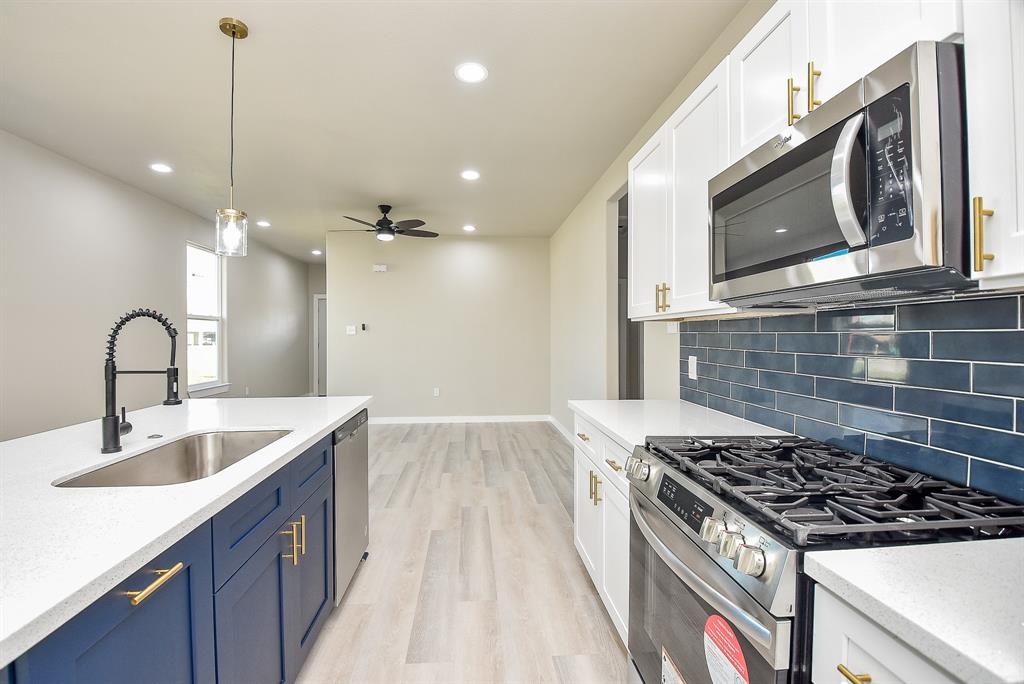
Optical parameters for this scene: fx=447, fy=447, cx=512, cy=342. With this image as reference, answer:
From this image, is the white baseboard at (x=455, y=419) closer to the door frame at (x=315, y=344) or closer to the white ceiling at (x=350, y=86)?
the white ceiling at (x=350, y=86)

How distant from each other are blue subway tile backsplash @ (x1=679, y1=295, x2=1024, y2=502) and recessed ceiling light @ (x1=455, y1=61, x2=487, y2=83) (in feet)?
6.46

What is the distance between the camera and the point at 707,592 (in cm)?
97

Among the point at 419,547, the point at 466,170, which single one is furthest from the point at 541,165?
the point at 419,547

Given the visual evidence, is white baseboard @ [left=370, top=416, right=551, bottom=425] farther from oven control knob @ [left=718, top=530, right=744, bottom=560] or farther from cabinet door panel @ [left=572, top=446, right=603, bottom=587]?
oven control knob @ [left=718, top=530, right=744, bottom=560]

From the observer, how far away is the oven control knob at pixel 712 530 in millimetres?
925

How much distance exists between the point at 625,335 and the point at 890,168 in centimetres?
405

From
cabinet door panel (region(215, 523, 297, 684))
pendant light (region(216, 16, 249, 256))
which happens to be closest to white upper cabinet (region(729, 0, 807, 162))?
cabinet door panel (region(215, 523, 297, 684))

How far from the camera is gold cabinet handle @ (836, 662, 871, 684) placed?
65cm

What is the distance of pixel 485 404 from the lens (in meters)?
6.48

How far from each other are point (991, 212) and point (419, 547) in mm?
2741

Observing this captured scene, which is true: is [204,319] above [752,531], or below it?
above

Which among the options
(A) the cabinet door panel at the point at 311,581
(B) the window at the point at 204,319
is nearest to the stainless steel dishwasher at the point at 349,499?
(A) the cabinet door panel at the point at 311,581

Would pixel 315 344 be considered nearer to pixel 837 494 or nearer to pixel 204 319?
pixel 204 319

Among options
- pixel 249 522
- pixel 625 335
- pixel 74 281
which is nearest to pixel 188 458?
pixel 249 522
